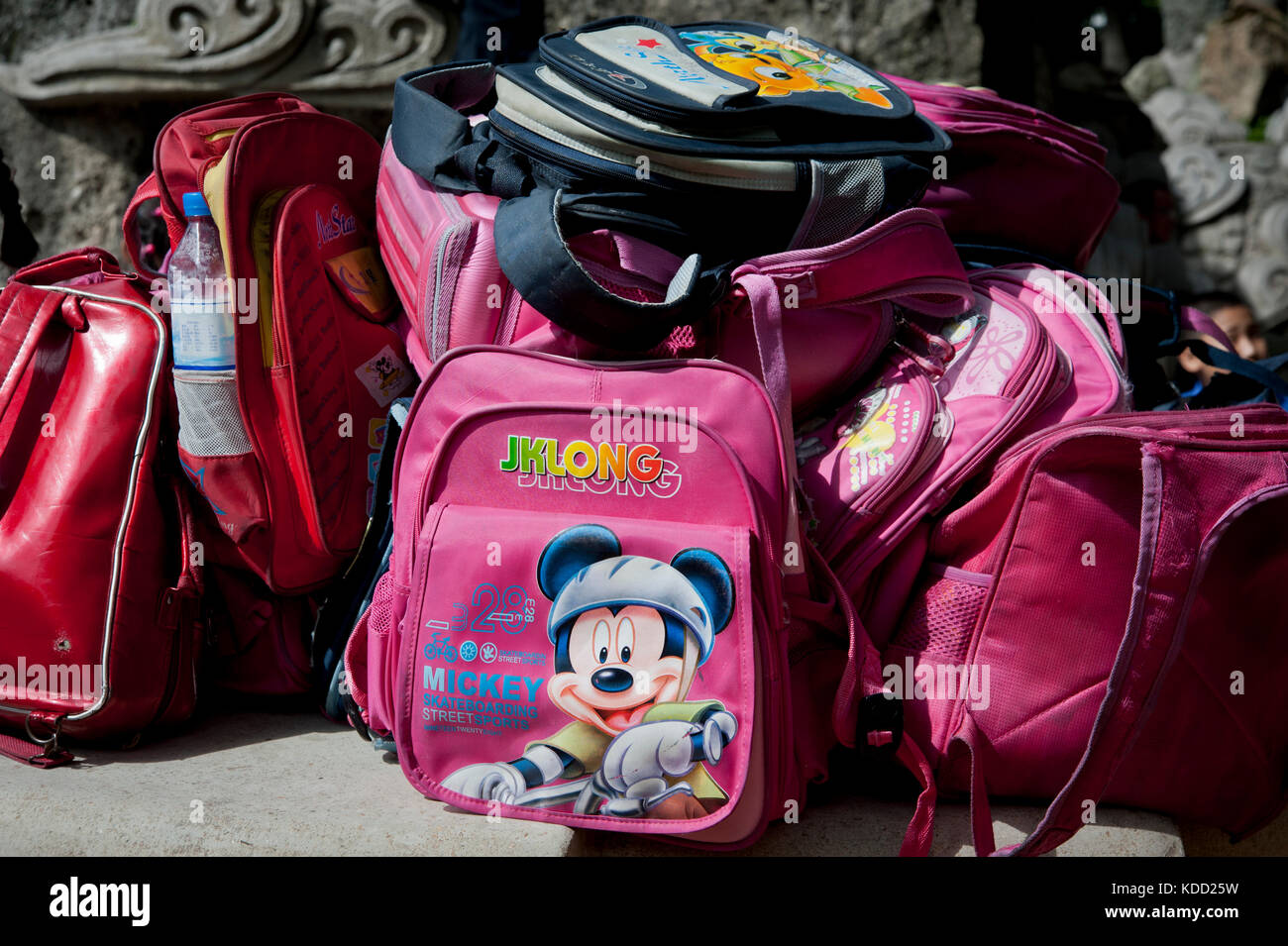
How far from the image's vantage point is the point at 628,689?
1104mm

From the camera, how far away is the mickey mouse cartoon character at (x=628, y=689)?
1094mm

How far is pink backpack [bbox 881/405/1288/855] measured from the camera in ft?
3.62

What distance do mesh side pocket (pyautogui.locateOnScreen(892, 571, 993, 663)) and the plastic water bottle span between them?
2.89ft

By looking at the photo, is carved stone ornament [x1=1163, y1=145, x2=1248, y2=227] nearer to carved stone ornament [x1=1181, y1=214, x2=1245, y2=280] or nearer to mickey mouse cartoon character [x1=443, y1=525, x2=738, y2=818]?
carved stone ornament [x1=1181, y1=214, x2=1245, y2=280]

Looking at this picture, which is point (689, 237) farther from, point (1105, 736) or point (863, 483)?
point (1105, 736)

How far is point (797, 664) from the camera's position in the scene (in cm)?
124

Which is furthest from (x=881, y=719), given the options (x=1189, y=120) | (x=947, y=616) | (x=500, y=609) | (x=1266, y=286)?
(x=1189, y=120)

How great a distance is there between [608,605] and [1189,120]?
4.52 m

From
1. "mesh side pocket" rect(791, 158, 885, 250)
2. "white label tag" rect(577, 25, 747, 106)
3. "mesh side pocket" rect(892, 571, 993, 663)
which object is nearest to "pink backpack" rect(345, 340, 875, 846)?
"mesh side pocket" rect(892, 571, 993, 663)

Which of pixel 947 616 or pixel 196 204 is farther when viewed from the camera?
pixel 196 204

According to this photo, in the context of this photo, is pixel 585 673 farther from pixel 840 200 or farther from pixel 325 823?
pixel 840 200

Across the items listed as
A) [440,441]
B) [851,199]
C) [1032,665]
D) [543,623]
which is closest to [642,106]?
[851,199]

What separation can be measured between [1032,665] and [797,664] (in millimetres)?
253

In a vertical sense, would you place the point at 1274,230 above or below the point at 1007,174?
below
